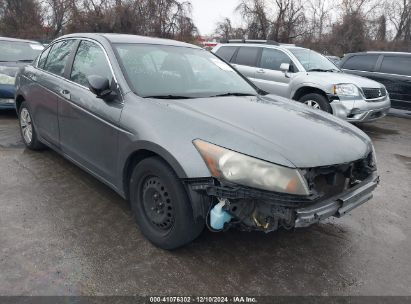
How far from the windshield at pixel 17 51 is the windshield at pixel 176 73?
5.47m

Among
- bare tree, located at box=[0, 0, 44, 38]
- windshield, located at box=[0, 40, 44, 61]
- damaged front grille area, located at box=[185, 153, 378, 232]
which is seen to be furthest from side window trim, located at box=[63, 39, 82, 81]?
bare tree, located at box=[0, 0, 44, 38]

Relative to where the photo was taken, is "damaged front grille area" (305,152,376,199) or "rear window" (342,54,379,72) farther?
"rear window" (342,54,379,72)

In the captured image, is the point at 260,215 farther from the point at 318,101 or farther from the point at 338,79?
the point at 338,79

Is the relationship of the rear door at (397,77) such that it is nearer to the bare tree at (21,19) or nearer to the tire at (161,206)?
the tire at (161,206)

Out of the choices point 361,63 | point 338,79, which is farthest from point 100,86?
point 361,63

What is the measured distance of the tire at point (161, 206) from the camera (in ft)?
8.96

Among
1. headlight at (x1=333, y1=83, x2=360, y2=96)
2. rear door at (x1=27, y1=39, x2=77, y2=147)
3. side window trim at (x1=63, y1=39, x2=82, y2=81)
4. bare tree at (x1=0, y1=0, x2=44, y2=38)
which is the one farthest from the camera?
bare tree at (x1=0, y1=0, x2=44, y2=38)

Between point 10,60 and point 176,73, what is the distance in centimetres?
578

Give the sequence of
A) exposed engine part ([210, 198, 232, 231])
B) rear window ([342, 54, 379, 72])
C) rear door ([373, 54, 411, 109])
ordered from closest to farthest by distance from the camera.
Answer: exposed engine part ([210, 198, 232, 231]) → rear door ([373, 54, 411, 109]) → rear window ([342, 54, 379, 72])

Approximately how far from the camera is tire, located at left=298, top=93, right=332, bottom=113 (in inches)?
285

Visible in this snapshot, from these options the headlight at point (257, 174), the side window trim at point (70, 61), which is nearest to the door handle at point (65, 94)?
the side window trim at point (70, 61)

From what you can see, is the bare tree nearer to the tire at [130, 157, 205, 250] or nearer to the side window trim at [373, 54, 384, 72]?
the side window trim at [373, 54, 384, 72]

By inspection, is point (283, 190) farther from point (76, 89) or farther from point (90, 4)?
point (90, 4)

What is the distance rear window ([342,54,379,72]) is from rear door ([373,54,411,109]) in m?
0.23
